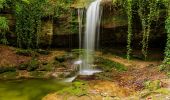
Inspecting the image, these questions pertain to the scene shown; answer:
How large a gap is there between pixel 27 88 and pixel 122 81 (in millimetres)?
4231

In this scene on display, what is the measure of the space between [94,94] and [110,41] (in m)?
7.22

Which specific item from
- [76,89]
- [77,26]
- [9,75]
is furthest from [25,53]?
[76,89]

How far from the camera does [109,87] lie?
45.2 ft

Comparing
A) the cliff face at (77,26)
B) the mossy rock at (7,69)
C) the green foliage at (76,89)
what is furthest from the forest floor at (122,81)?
the cliff face at (77,26)

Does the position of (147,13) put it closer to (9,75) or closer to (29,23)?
(29,23)

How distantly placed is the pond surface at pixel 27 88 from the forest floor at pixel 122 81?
748 mm

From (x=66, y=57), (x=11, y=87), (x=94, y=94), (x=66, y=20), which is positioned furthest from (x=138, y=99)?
(x=66, y=20)

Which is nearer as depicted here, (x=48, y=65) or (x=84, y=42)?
(x=48, y=65)

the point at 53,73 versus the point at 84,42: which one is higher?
the point at 84,42

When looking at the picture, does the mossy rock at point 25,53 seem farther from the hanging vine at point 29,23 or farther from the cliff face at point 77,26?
the cliff face at point 77,26

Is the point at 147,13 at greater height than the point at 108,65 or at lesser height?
greater

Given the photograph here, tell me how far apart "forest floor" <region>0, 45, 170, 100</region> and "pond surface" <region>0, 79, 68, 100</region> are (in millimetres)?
748

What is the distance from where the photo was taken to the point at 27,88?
14.2 m

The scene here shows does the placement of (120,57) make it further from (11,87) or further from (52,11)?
(11,87)
